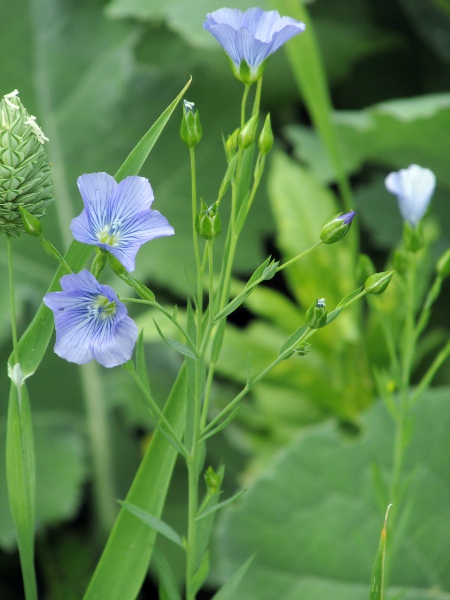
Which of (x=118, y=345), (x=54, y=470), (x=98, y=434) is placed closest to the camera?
(x=118, y=345)

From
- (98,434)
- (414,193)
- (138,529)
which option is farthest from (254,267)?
(138,529)

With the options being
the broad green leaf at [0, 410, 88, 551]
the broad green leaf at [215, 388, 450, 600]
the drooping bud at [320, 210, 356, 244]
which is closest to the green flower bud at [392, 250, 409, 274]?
the drooping bud at [320, 210, 356, 244]

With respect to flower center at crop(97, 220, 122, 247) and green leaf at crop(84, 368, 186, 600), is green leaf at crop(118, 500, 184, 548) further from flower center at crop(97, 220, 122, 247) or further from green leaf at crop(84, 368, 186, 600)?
flower center at crop(97, 220, 122, 247)

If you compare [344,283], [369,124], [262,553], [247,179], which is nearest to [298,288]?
[344,283]

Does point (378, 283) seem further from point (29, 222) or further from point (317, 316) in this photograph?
point (29, 222)

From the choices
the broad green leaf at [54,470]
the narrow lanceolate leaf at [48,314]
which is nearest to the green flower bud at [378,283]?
the narrow lanceolate leaf at [48,314]

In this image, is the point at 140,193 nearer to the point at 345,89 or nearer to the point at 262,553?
the point at 262,553
